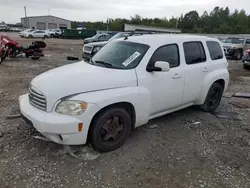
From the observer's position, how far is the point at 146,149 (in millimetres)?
3650

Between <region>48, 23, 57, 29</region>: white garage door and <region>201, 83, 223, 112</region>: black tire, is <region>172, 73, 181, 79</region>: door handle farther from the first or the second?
<region>48, 23, 57, 29</region>: white garage door

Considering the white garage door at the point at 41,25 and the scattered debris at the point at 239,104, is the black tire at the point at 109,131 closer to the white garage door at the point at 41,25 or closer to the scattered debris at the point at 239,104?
the scattered debris at the point at 239,104

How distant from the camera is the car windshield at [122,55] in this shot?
3.77 metres

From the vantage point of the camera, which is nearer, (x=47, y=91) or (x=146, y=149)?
(x=47, y=91)

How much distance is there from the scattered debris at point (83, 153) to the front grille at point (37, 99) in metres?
0.79

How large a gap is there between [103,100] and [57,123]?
2.20 ft

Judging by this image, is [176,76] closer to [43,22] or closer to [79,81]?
[79,81]

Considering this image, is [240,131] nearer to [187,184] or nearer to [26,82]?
[187,184]

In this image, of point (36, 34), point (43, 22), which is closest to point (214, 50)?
point (36, 34)

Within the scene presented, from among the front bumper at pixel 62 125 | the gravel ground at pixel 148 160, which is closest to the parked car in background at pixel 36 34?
the gravel ground at pixel 148 160

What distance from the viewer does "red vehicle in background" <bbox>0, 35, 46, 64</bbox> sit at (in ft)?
40.1

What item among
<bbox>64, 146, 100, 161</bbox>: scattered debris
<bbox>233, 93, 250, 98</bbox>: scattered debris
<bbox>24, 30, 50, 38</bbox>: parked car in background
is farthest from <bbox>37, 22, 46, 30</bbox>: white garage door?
<bbox>64, 146, 100, 161</bbox>: scattered debris

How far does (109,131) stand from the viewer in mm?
3436

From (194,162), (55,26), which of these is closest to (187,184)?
(194,162)
